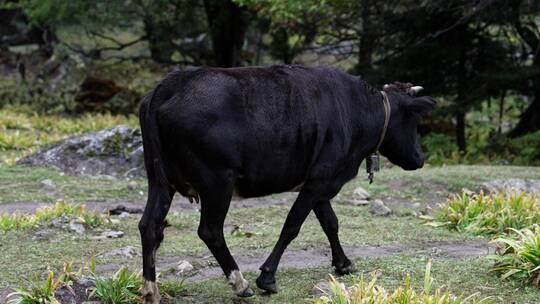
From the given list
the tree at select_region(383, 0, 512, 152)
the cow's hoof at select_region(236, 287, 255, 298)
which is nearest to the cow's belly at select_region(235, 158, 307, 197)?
the cow's hoof at select_region(236, 287, 255, 298)

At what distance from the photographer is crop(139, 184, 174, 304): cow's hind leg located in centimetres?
584

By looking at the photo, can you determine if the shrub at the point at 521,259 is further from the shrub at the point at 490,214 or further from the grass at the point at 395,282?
the shrub at the point at 490,214

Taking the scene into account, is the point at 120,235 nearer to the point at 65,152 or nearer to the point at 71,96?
the point at 65,152

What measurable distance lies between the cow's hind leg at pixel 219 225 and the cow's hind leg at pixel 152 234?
31cm

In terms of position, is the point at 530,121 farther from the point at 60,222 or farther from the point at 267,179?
the point at 267,179

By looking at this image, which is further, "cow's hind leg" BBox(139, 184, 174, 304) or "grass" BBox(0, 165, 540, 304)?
"grass" BBox(0, 165, 540, 304)

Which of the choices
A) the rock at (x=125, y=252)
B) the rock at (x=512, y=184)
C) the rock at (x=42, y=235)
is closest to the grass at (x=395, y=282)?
the rock at (x=125, y=252)

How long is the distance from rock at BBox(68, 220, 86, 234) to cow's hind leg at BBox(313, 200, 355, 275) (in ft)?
11.4

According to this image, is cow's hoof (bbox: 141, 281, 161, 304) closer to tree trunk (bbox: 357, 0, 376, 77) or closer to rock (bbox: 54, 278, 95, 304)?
rock (bbox: 54, 278, 95, 304)

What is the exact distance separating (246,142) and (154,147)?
0.70 m

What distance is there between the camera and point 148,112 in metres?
6.02

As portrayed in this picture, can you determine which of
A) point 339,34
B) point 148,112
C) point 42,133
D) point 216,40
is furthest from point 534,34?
point 148,112

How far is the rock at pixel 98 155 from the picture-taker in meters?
14.6

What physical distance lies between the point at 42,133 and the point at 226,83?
16.1 meters
